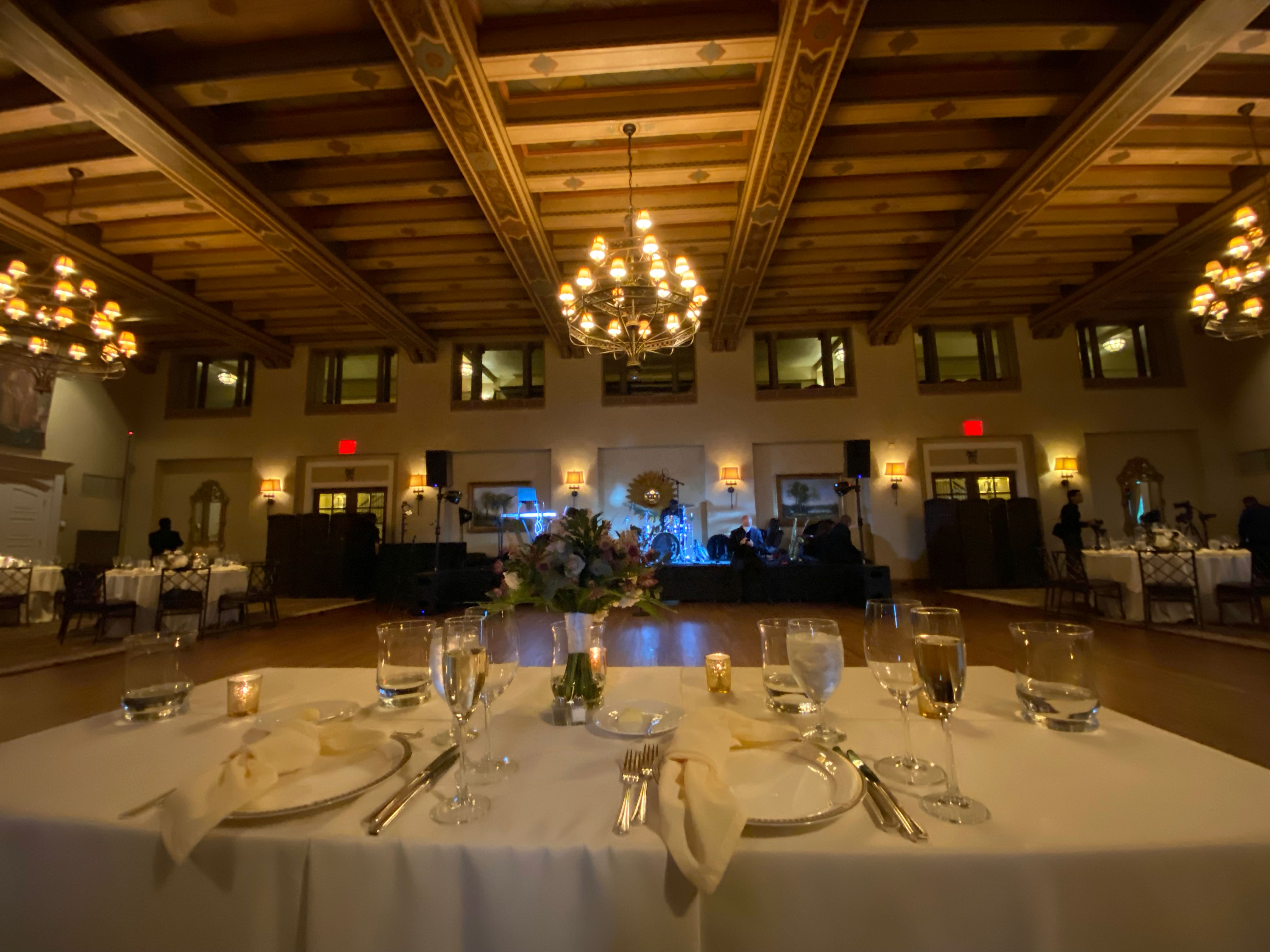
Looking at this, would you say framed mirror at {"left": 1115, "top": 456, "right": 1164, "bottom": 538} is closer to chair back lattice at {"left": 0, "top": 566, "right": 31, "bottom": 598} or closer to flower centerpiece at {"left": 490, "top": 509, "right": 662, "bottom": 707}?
flower centerpiece at {"left": 490, "top": 509, "right": 662, "bottom": 707}

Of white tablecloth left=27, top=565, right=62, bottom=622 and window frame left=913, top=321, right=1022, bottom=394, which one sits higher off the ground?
window frame left=913, top=321, right=1022, bottom=394

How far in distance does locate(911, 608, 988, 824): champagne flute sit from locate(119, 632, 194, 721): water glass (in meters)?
1.48

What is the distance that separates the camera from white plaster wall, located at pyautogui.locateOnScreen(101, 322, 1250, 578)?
996 cm

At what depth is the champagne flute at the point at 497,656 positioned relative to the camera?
1.00 meters

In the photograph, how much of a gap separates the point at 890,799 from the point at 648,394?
33.3 ft

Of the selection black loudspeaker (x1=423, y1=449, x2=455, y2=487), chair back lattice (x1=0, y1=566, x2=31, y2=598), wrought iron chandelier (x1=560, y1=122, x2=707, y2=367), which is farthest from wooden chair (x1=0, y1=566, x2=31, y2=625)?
wrought iron chandelier (x1=560, y1=122, x2=707, y2=367)

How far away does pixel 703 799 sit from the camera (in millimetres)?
686

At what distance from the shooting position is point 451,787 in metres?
0.84

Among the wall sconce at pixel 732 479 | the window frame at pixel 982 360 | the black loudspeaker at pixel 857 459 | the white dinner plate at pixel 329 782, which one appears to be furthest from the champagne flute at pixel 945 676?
the window frame at pixel 982 360

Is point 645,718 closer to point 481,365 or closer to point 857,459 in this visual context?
point 857,459

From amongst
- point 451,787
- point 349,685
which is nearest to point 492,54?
point 349,685

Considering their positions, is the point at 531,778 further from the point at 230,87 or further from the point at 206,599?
the point at 206,599

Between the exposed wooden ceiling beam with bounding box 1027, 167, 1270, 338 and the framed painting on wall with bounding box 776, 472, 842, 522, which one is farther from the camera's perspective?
the framed painting on wall with bounding box 776, 472, 842, 522

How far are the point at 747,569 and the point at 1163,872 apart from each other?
25.4ft
